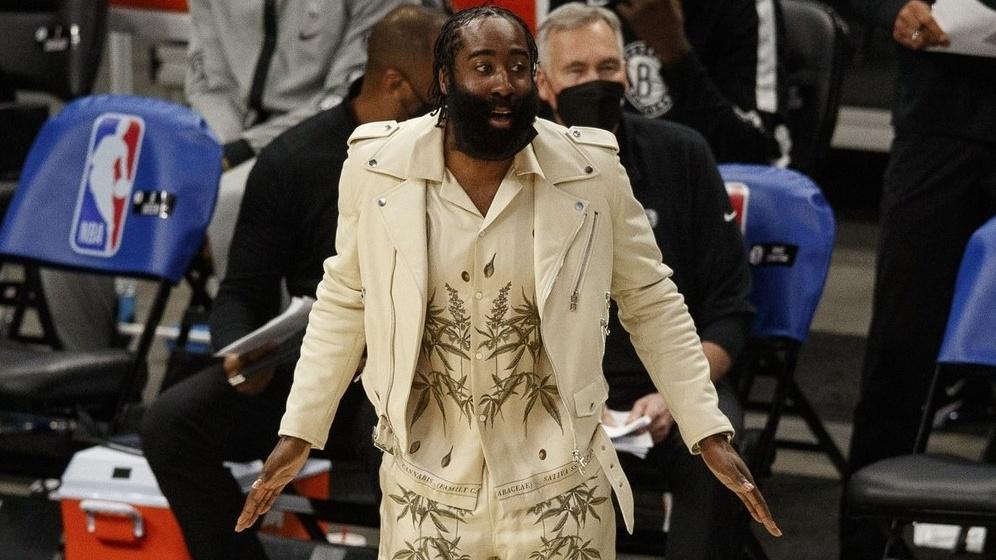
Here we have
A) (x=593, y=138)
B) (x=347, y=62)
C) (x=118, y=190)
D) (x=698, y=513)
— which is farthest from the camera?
(x=347, y=62)

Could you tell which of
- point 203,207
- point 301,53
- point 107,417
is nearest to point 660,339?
point 203,207

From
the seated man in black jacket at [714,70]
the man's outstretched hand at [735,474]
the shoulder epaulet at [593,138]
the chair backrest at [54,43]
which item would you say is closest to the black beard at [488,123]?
the shoulder epaulet at [593,138]

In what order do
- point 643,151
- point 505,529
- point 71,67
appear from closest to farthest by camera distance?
point 505,529, point 643,151, point 71,67

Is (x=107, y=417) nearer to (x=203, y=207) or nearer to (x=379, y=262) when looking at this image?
(x=203, y=207)

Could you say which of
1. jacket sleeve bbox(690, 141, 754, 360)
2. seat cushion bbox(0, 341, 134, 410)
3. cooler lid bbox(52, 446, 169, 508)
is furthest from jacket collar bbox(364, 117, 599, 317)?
seat cushion bbox(0, 341, 134, 410)

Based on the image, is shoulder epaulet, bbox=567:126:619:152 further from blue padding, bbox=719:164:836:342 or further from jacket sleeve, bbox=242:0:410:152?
jacket sleeve, bbox=242:0:410:152

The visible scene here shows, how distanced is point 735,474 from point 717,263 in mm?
1304

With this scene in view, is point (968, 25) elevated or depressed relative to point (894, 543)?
elevated

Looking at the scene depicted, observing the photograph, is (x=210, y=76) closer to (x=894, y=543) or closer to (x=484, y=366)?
(x=894, y=543)

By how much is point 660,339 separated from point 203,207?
2037mm

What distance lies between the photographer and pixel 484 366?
2.73 metres

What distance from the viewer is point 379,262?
2.73 m

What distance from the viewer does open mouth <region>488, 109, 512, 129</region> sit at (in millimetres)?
2623

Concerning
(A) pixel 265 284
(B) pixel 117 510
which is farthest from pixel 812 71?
(B) pixel 117 510
